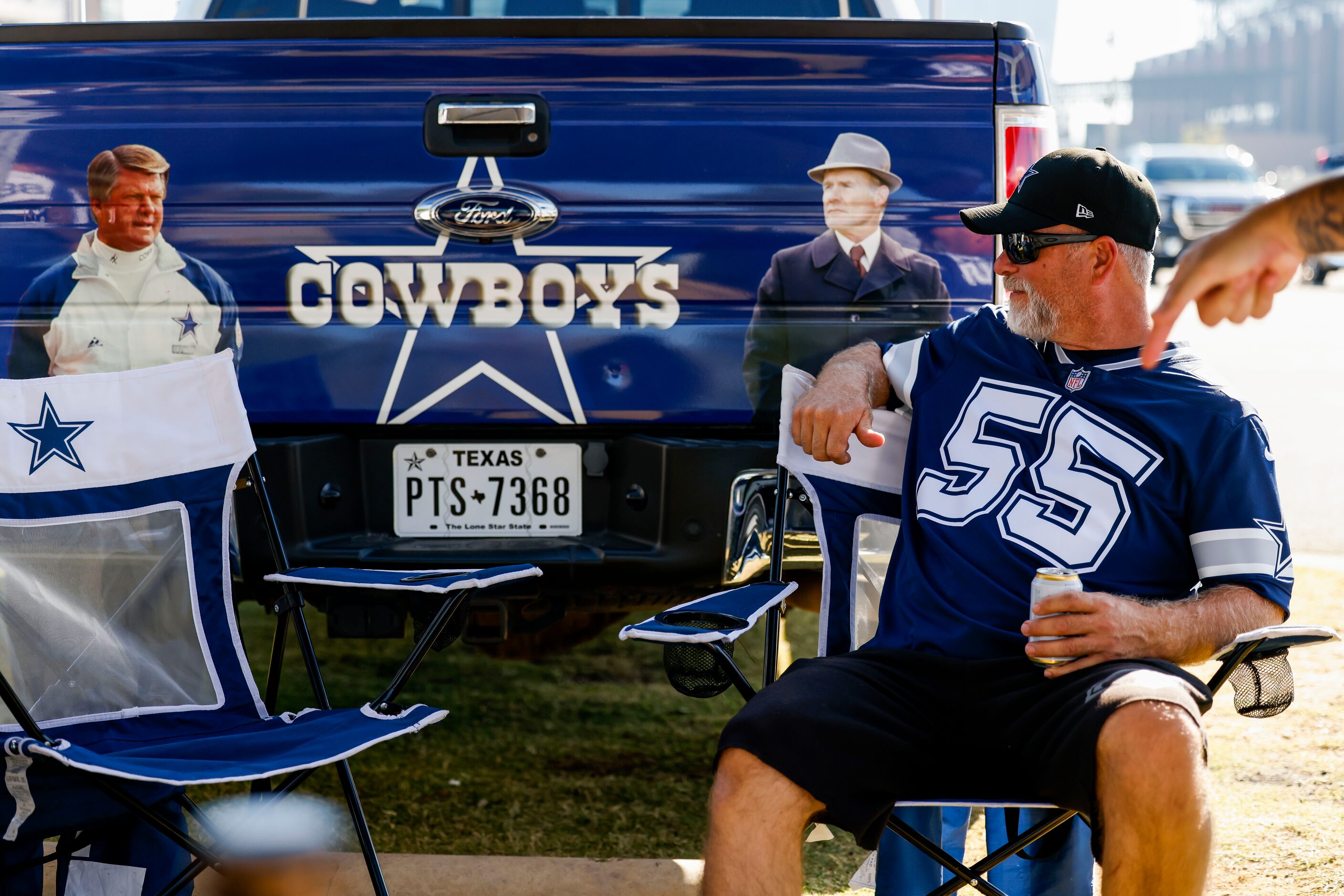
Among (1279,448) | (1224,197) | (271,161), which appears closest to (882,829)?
(271,161)

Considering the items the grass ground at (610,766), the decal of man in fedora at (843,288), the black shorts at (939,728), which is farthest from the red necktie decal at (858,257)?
the grass ground at (610,766)

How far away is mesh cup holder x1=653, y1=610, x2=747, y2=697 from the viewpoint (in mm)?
2256

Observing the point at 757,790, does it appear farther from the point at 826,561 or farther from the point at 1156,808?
the point at 826,561

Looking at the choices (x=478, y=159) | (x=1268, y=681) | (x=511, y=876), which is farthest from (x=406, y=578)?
(x=1268, y=681)

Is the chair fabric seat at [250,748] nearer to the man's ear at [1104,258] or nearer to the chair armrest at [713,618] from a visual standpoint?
the chair armrest at [713,618]

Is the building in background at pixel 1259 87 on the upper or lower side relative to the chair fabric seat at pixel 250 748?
upper

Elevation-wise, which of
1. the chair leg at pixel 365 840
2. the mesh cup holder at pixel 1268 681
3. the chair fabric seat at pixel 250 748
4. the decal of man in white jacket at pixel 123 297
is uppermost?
the decal of man in white jacket at pixel 123 297

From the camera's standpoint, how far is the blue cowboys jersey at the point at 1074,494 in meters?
2.17

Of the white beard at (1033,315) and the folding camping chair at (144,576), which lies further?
the folding camping chair at (144,576)

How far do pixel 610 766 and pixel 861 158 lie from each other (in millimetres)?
1609

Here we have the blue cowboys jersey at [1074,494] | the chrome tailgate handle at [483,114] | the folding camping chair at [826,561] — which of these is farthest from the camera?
the chrome tailgate handle at [483,114]

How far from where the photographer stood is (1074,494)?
7.43ft

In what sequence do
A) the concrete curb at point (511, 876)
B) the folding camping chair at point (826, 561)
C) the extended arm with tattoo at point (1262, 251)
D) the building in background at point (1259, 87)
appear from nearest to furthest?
the extended arm with tattoo at point (1262, 251), the folding camping chair at point (826, 561), the concrete curb at point (511, 876), the building in background at point (1259, 87)

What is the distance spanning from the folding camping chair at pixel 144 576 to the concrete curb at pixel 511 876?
231 millimetres
